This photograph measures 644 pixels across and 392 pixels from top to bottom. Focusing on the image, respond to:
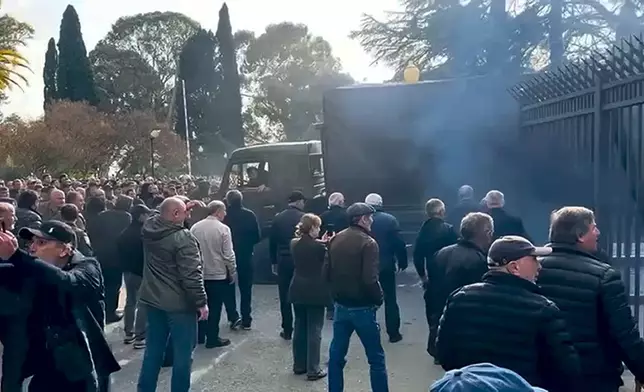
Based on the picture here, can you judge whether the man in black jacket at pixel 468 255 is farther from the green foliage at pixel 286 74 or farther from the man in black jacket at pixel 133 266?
the green foliage at pixel 286 74

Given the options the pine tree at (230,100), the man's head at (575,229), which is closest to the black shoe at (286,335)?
the man's head at (575,229)

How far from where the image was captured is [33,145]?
2798 centimetres

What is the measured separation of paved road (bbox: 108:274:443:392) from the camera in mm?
6793

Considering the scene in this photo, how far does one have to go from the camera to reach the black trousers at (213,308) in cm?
811

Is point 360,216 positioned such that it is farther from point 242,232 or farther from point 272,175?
point 272,175

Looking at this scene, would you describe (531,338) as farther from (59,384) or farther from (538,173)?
(538,173)

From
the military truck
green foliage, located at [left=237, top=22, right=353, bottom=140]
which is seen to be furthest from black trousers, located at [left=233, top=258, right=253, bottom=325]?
green foliage, located at [left=237, top=22, right=353, bottom=140]

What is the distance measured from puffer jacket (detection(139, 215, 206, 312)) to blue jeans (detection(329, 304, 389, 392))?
3.78 ft

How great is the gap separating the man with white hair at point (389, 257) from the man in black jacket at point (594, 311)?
4368 millimetres

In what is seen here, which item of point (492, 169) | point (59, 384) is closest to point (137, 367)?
point (59, 384)

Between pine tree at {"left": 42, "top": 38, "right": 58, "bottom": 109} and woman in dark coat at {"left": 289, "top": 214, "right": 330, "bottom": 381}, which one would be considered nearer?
woman in dark coat at {"left": 289, "top": 214, "right": 330, "bottom": 381}

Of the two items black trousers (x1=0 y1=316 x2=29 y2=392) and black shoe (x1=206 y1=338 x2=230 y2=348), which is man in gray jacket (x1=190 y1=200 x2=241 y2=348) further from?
black trousers (x1=0 y1=316 x2=29 y2=392)

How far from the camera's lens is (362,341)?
578 cm

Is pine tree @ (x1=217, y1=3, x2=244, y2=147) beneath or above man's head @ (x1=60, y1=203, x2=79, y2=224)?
above
